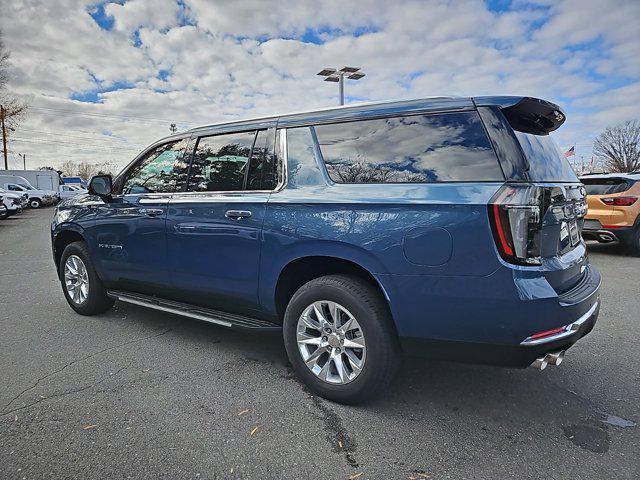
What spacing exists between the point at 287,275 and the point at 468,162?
1.40m

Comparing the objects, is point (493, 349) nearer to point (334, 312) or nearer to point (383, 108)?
point (334, 312)

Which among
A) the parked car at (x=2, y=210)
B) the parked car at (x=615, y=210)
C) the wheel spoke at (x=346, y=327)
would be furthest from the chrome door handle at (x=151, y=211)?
the parked car at (x=2, y=210)

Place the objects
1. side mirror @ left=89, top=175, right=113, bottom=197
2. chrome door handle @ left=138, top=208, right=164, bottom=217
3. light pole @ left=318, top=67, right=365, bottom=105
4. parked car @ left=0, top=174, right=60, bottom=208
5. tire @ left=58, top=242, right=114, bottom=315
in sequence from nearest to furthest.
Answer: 1. chrome door handle @ left=138, top=208, right=164, bottom=217
2. side mirror @ left=89, top=175, right=113, bottom=197
3. tire @ left=58, top=242, right=114, bottom=315
4. light pole @ left=318, top=67, right=365, bottom=105
5. parked car @ left=0, top=174, right=60, bottom=208

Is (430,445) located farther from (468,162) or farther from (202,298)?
(202,298)

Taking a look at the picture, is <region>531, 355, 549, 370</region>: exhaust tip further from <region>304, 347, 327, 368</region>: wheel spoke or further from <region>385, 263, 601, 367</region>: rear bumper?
<region>304, 347, 327, 368</region>: wheel spoke

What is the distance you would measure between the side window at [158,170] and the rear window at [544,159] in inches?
104

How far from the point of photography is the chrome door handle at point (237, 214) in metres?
3.11

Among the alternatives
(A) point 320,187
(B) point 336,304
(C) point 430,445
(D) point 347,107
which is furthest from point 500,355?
(D) point 347,107

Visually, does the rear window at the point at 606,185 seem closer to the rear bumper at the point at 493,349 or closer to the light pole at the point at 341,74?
the rear bumper at the point at 493,349

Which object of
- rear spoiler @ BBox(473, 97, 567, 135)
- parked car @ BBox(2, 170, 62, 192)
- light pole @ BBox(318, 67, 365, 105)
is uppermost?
light pole @ BBox(318, 67, 365, 105)

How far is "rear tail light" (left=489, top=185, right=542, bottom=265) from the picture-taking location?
2.21m

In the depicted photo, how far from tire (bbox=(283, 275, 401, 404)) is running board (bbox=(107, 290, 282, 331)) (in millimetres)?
300

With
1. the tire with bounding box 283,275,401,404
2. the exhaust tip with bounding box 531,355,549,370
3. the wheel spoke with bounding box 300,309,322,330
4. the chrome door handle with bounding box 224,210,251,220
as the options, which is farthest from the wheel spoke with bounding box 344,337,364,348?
the chrome door handle with bounding box 224,210,251,220

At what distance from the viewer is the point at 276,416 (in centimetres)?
268
